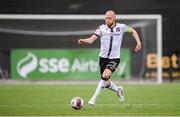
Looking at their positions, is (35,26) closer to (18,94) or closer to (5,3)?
(5,3)

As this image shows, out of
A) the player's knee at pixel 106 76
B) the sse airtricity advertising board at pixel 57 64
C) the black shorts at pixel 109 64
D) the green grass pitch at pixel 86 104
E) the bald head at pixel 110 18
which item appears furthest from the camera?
the sse airtricity advertising board at pixel 57 64

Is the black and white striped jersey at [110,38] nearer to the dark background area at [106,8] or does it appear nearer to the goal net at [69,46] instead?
the goal net at [69,46]

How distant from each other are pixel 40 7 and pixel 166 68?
5.68m

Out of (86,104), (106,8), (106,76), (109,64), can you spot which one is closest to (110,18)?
(109,64)

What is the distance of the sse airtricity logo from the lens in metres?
25.2

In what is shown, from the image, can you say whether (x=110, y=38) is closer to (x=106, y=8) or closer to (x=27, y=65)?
(x=27, y=65)

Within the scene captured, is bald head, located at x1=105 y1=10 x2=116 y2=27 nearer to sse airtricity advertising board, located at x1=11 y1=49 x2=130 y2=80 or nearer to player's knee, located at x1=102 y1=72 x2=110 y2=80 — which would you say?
player's knee, located at x1=102 y1=72 x2=110 y2=80

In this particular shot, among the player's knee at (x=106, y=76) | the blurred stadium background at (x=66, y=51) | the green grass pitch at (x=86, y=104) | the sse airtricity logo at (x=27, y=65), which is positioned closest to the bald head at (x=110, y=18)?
the player's knee at (x=106, y=76)

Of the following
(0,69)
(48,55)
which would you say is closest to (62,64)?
(48,55)

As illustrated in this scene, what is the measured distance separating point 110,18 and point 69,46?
11720 mm

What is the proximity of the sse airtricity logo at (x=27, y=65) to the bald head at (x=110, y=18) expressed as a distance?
37.5ft

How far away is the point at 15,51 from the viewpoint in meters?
25.5

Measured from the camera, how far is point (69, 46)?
84.1 ft

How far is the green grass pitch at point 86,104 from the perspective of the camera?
511 inches
